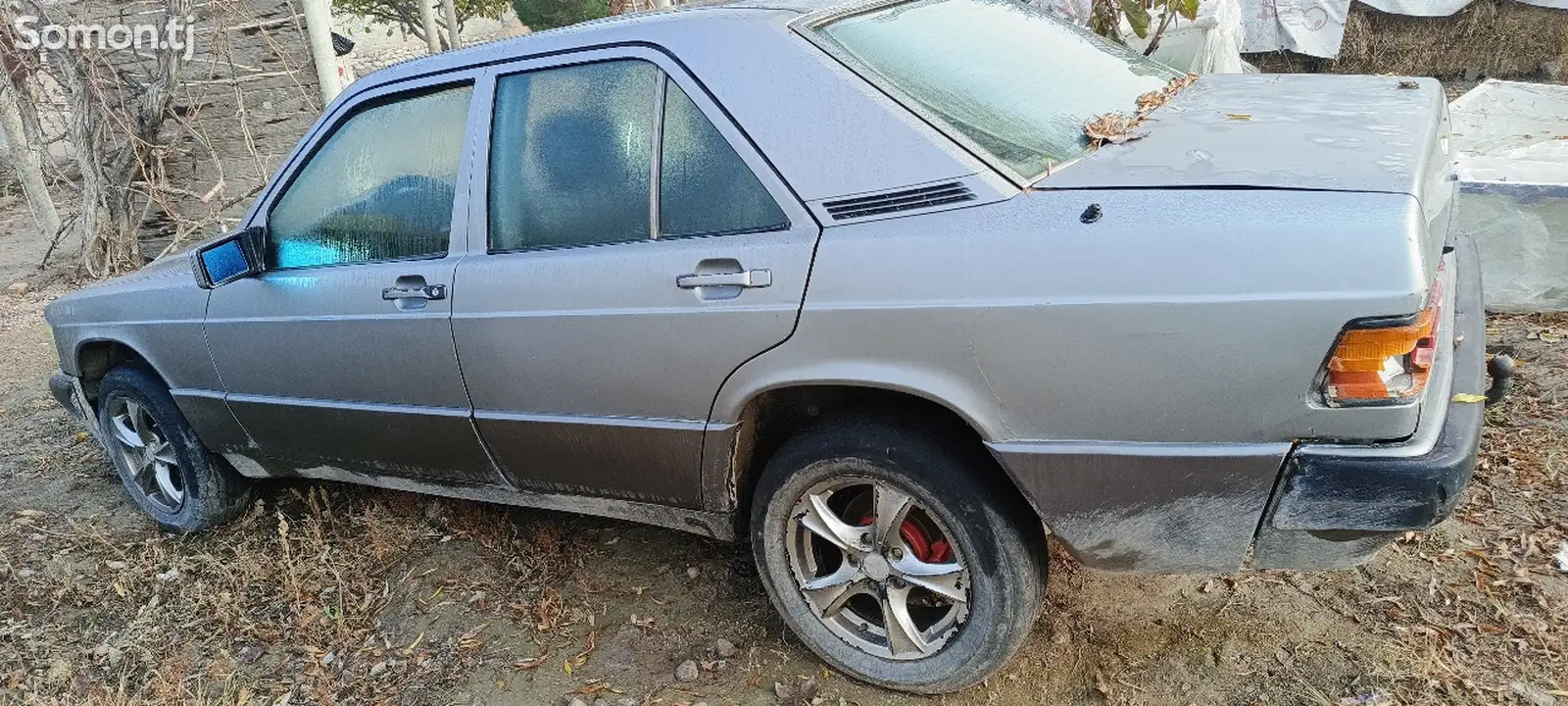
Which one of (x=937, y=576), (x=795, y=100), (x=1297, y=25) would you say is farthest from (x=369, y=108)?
(x=1297, y=25)

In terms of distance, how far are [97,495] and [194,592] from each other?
141 centimetres

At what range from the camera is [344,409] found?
3.25m

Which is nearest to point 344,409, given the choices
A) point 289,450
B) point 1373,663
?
point 289,450

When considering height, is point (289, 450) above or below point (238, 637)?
above

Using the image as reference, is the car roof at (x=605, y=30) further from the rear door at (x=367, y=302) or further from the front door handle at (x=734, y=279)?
the front door handle at (x=734, y=279)

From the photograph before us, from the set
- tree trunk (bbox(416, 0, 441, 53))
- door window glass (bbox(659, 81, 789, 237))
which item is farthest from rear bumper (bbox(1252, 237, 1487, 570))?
tree trunk (bbox(416, 0, 441, 53))

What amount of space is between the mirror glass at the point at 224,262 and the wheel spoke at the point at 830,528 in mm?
2062

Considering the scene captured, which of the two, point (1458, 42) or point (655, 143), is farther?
point (1458, 42)

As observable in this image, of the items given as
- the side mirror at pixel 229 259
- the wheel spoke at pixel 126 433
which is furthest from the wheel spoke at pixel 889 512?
the wheel spoke at pixel 126 433

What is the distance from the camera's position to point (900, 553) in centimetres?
252

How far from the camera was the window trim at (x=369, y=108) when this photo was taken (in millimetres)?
2891

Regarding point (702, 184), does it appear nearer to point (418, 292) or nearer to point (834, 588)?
point (418, 292)

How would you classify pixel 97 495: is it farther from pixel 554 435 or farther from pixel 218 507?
pixel 554 435

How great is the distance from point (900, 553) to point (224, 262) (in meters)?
2.34
